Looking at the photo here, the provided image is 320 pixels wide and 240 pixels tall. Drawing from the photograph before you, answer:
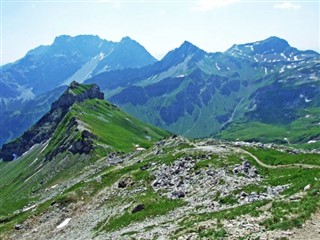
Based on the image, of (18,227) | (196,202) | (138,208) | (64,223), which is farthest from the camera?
(18,227)

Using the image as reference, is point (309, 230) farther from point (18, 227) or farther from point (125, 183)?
point (18, 227)

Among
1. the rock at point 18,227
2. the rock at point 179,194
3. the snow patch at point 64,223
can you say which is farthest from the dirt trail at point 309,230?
the rock at point 18,227

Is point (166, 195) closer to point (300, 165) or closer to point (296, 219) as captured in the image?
point (300, 165)

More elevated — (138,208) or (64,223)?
(64,223)

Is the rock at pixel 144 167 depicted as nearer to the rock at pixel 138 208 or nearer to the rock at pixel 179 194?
the rock at pixel 179 194

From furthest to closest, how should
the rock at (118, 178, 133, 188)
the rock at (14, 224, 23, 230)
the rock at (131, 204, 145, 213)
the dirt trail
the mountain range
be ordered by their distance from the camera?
the rock at (118, 178, 133, 188) → the rock at (14, 224, 23, 230) → the rock at (131, 204, 145, 213) → the mountain range → the dirt trail

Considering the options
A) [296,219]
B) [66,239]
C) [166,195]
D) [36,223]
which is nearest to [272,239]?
[296,219]

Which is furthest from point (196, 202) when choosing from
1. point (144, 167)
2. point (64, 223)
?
point (144, 167)

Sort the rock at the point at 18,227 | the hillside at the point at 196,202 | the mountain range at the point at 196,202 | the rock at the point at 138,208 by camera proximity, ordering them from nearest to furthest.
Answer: the mountain range at the point at 196,202 < the hillside at the point at 196,202 < the rock at the point at 138,208 < the rock at the point at 18,227

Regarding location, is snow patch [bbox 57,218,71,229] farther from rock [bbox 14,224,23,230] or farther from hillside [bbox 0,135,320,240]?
rock [bbox 14,224,23,230]

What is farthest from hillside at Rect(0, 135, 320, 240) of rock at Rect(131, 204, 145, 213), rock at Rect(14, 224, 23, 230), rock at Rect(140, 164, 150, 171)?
rock at Rect(140, 164, 150, 171)

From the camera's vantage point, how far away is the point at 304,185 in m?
57.7

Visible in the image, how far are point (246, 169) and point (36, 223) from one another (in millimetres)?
48996

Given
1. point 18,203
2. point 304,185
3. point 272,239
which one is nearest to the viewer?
point 272,239
